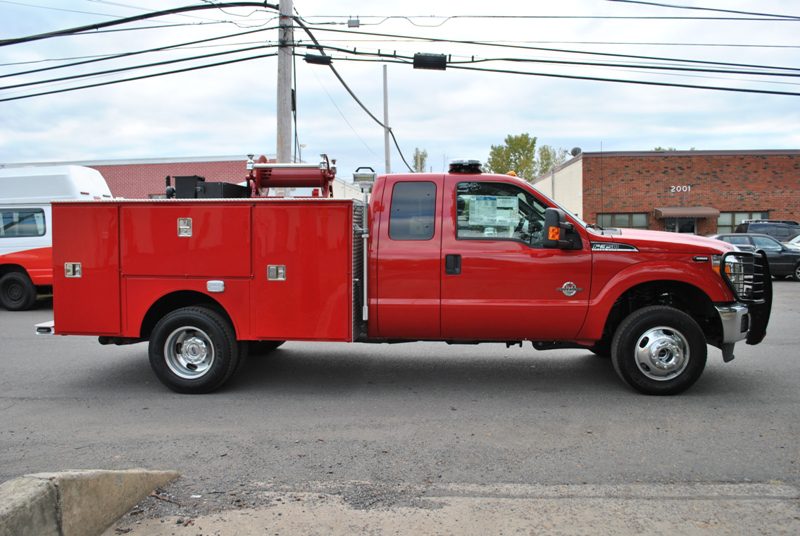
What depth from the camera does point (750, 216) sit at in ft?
104

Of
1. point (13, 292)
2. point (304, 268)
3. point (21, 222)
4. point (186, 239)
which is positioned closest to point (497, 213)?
point (304, 268)

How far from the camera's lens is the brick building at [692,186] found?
31.3 meters

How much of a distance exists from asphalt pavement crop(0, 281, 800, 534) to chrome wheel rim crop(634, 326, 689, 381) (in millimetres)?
292

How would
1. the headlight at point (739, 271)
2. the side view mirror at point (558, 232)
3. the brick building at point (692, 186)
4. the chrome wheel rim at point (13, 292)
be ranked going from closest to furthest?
1. the side view mirror at point (558, 232)
2. the headlight at point (739, 271)
3. the chrome wheel rim at point (13, 292)
4. the brick building at point (692, 186)

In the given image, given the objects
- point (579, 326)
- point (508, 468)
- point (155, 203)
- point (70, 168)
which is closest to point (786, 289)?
point (579, 326)

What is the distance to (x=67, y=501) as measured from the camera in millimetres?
3049

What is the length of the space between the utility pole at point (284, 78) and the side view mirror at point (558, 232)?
972cm

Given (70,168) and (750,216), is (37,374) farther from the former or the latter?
(750,216)

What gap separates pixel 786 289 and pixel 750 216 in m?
17.3

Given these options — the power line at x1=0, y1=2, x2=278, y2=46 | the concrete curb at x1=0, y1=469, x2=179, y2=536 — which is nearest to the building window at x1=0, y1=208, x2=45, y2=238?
the power line at x1=0, y1=2, x2=278, y2=46

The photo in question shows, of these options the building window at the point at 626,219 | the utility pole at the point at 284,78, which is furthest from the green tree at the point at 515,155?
the utility pole at the point at 284,78

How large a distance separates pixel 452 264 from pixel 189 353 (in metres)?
2.80

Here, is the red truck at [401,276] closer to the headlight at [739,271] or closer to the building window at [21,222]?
the headlight at [739,271]

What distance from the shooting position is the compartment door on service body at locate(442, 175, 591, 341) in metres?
5.87
